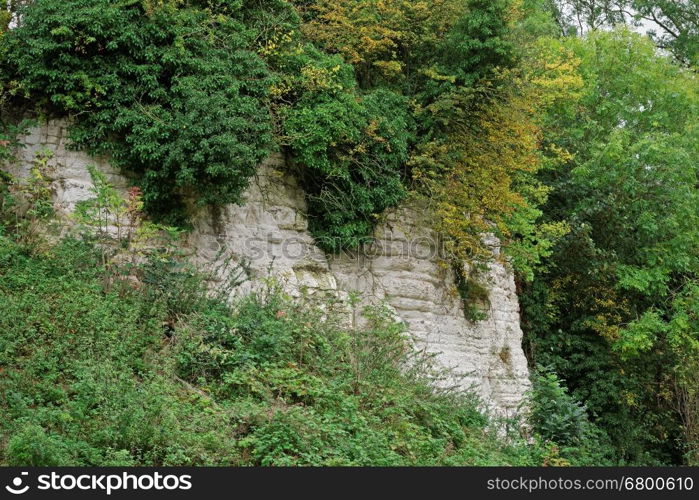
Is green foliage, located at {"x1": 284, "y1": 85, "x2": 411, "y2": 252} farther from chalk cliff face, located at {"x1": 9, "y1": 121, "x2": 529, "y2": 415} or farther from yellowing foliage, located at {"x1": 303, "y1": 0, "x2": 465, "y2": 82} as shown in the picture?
yellowing foliage, located at {"x1": 303, "y1": 0, "x2": 465, "y2": 82}

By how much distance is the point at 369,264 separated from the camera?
13.9 meters

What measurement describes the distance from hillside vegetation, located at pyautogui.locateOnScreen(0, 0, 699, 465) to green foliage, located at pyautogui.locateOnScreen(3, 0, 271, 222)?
0.11 feet

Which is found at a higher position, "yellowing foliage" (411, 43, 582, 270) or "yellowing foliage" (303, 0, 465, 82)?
"yellowing foliage" (303, 0, 465, 82)

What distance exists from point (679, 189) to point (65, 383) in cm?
1524

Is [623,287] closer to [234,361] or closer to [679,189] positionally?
[679,189]

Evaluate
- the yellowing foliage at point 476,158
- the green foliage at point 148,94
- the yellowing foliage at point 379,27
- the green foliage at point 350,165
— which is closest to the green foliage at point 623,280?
the yellowing foliage at point 476,158

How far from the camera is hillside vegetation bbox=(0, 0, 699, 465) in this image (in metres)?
8.40

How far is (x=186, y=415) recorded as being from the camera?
8.33 metres

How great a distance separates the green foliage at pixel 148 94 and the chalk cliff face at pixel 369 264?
1.72ft

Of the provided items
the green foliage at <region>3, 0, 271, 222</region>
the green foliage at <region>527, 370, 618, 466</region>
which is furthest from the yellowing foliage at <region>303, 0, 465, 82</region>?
the green foliage at <region>527, 370, 618, 466</region>

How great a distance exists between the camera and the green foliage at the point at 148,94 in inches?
439

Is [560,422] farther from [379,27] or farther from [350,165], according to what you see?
[379,27]

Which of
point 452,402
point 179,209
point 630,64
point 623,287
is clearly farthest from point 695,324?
point 179,209

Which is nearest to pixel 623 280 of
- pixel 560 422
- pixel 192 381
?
pixel 560 422
